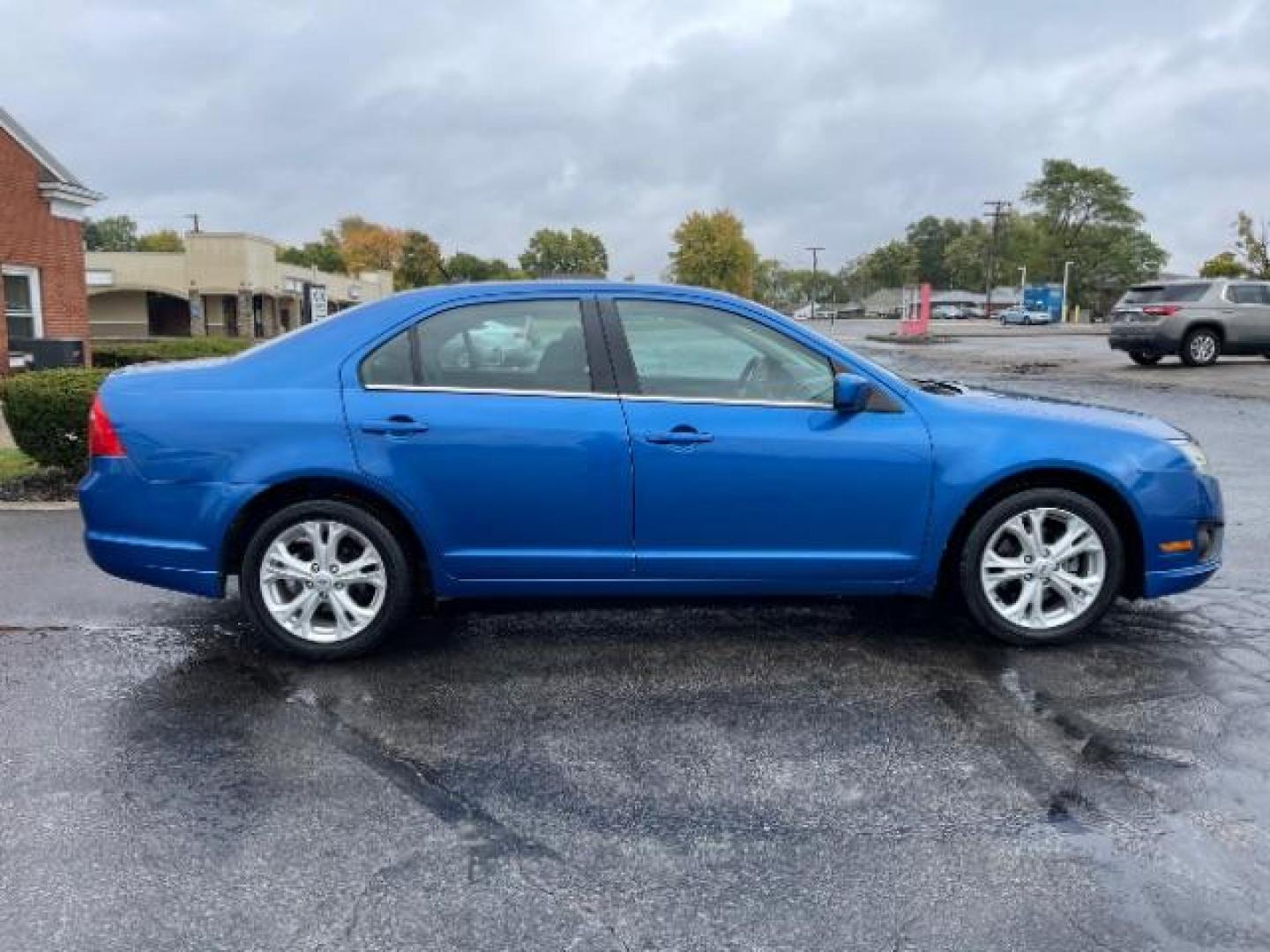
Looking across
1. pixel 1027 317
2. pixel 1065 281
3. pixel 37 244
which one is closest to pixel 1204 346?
pixel 37 244

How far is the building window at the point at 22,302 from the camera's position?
1947cm

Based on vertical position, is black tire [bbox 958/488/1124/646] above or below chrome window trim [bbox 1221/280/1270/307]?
below

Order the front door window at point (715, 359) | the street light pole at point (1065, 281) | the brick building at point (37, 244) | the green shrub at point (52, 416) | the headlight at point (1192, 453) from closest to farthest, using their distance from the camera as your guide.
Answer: the front door window at point (715, 359), the headlight at point (1192, 453), the green shrub at point (52, 416), the brick building at point (37, 244), the street light pole at point (1065, 281)

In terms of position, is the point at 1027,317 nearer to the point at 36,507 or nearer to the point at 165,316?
the point at 165,316

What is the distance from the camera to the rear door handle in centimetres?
443

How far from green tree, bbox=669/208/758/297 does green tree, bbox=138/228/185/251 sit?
5316 cm

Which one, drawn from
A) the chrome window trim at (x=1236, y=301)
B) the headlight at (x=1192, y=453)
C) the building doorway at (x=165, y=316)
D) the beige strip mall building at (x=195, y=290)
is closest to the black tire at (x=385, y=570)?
the headlight at (x=1192, y=453)

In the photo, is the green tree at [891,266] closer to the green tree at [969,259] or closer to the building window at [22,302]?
the green tree at [969,259]

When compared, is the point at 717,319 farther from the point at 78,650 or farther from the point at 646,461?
the point at 78,650

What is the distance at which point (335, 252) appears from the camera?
112 meters

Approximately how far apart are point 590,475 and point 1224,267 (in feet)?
211

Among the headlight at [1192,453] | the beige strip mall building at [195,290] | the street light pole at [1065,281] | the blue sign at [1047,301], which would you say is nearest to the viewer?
the headlight at [1192,453]

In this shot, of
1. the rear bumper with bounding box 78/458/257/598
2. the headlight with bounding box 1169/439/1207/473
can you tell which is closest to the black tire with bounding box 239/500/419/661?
the rear bumper with bounding box 78/458/257/598

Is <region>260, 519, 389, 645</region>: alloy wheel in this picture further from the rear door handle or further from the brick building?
the brick building
